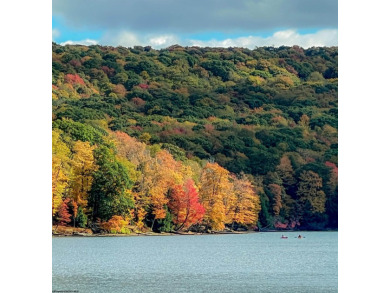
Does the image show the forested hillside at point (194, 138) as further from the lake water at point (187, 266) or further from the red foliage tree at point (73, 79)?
the lake water at point (187, 266)

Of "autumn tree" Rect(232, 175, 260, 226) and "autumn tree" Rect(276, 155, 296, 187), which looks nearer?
"autumn tree" Rect(232, 175, 260, 226)

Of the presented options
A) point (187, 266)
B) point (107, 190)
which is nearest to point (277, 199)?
point (107, 190)

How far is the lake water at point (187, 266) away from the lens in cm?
1912

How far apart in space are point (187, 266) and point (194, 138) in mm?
35153

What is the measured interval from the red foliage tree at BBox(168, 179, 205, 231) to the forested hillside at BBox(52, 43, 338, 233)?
0.22 ft

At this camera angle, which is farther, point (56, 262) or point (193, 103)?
point (193, 103)

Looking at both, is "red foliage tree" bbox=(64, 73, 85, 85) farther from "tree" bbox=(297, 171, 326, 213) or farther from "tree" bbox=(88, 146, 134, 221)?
"tree" bbox=(88, 146, 134, 221)

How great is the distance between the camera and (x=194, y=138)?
59.6m

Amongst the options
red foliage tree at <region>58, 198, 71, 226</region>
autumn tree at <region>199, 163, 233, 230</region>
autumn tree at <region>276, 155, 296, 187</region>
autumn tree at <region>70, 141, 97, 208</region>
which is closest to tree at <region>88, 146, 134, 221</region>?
autumn tree at <region>70, 141, 97, 208</region>

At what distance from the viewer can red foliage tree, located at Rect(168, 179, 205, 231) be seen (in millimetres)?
44406
